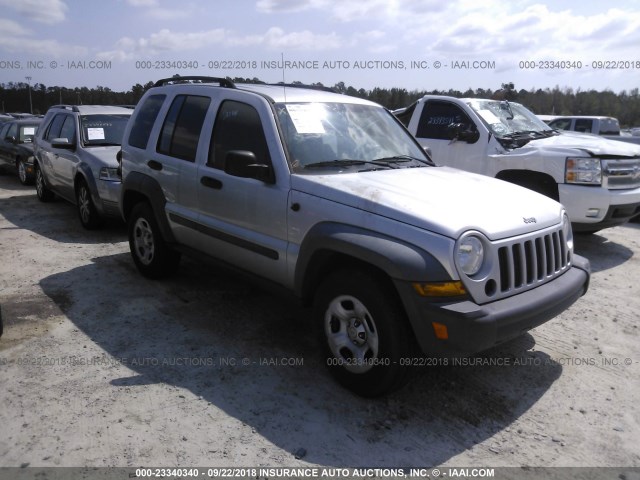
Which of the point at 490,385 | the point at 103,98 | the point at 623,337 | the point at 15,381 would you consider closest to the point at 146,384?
the point at 15,381

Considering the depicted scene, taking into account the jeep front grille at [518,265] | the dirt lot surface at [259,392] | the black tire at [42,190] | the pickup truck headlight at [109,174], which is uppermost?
the pickup truck headlight at [109,174]

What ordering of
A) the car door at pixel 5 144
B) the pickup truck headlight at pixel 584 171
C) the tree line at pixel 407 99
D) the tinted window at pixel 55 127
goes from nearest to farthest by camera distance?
1. the pickup truck headlight at pixel 584 171
2. the tinted window at pixel 55 127
3. the car door at pixel 5 144
4. the tree line at pixel 407 99

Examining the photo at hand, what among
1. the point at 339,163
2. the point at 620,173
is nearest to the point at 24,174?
the point at 339,163

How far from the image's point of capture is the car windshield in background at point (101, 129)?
8242mm

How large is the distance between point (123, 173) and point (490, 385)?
4307 millimetres

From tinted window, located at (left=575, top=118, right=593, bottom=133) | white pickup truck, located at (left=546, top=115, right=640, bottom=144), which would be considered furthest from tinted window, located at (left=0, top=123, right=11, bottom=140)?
tinted window, located at (left=575, top=118, right=593, bottom=133)

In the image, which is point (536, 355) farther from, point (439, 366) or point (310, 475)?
point (310, 475)

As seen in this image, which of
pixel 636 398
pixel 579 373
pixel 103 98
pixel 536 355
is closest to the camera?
pixel 636 398

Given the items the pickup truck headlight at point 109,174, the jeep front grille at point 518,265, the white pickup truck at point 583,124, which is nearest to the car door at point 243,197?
the jeep front grille at point 518,265

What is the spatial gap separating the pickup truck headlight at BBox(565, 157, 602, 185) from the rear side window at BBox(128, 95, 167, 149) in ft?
15.7

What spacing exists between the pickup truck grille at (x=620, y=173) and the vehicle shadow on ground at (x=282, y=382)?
316 centimetres

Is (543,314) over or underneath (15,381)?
over

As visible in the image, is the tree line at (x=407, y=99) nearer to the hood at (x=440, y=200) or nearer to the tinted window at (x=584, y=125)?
the tinted window at (x=584, y=125)

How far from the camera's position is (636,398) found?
3.56 metres
